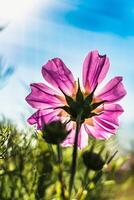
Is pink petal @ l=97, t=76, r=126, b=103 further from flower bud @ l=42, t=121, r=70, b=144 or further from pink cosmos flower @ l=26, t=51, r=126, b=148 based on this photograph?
flower bud @ l=42, t=121, r=70, b=144

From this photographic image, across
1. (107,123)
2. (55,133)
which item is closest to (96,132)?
(107,123)

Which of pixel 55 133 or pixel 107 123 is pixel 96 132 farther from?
pixel 55 133

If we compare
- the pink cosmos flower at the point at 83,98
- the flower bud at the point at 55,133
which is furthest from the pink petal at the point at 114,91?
the flower bud at the point at 55,133

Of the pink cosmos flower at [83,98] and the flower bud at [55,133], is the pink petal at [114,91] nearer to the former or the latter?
the pink cosmos flower at [83,98]

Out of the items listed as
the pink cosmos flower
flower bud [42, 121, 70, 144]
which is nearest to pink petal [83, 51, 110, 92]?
the pink cosmos flower

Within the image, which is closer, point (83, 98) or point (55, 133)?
point (55, 133)

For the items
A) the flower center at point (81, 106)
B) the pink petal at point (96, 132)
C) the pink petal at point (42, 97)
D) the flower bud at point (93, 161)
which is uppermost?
the pink petal at point (42, 97)
